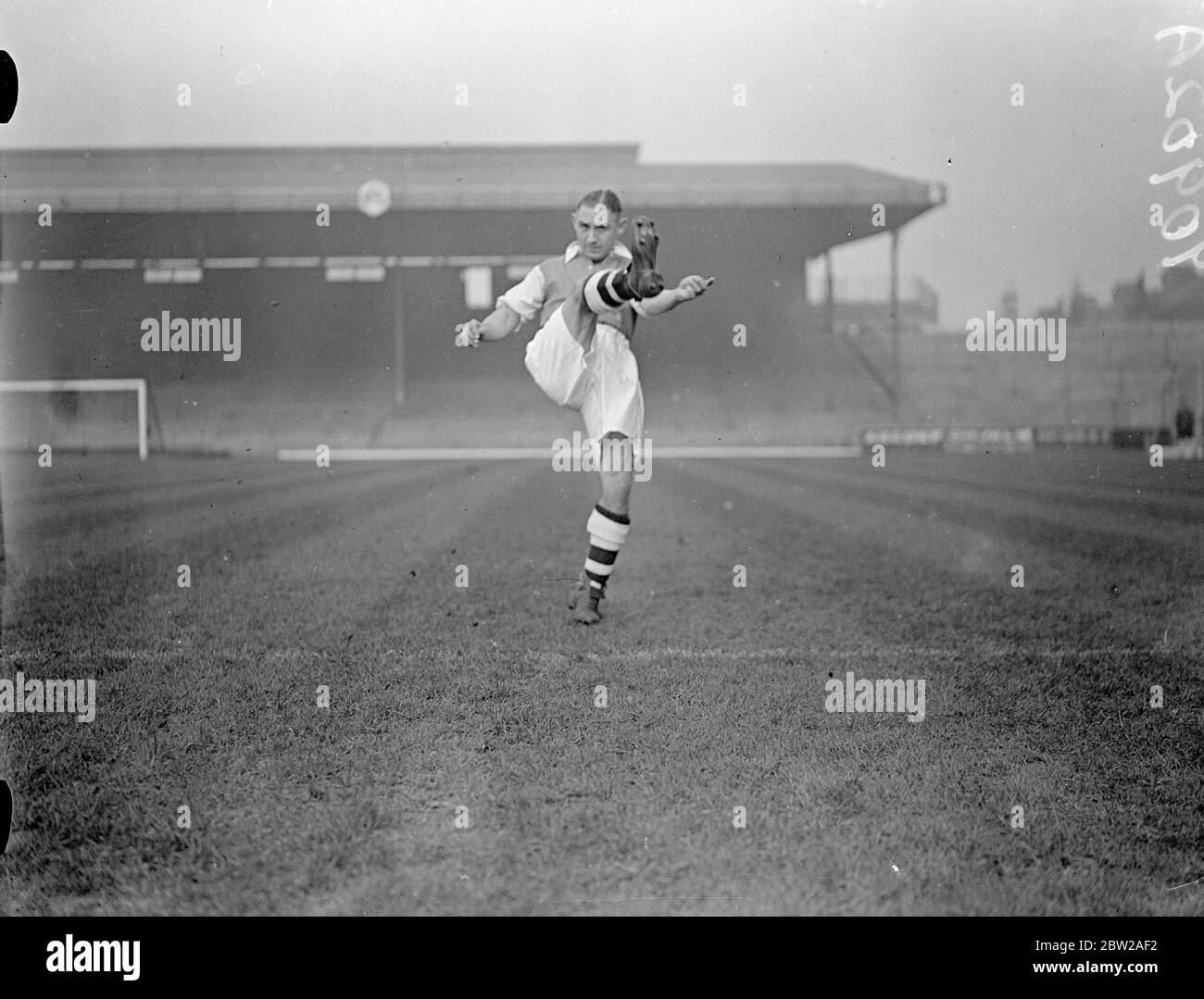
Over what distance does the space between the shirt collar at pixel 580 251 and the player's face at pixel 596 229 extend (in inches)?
0.6

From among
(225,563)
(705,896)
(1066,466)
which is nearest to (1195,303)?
(705,896)

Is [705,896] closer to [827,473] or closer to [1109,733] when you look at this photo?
[1109,733]

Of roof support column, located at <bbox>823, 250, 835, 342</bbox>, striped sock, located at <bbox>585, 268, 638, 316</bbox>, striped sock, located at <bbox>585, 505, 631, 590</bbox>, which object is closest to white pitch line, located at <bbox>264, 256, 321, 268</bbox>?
striped sock, located at <bbox>585, 268, 638, 316</bbox>

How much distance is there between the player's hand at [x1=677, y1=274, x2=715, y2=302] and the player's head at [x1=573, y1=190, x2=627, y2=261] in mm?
641

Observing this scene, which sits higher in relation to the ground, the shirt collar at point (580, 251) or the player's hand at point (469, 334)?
the shirt collar at point (580, 251)

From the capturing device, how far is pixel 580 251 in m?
3.23

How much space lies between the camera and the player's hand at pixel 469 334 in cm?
300

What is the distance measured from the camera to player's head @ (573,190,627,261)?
3.18 metres

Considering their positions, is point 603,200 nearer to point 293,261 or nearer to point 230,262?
point 230,262

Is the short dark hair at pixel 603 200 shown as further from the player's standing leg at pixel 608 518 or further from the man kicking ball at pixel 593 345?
the player's standing leg at pixel 608 518

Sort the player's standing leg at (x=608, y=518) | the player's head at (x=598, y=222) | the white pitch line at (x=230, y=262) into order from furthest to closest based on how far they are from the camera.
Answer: the white pitch line at (x=230, y=262) → the player's standing leg at (x=608, y=518) → the player's head at (x=598, y=222)

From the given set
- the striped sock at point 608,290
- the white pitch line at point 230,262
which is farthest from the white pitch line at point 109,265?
the striped sock at point 608,290

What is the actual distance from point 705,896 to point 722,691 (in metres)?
0.88

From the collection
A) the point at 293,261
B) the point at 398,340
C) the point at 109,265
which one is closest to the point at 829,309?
the point at 398,340
